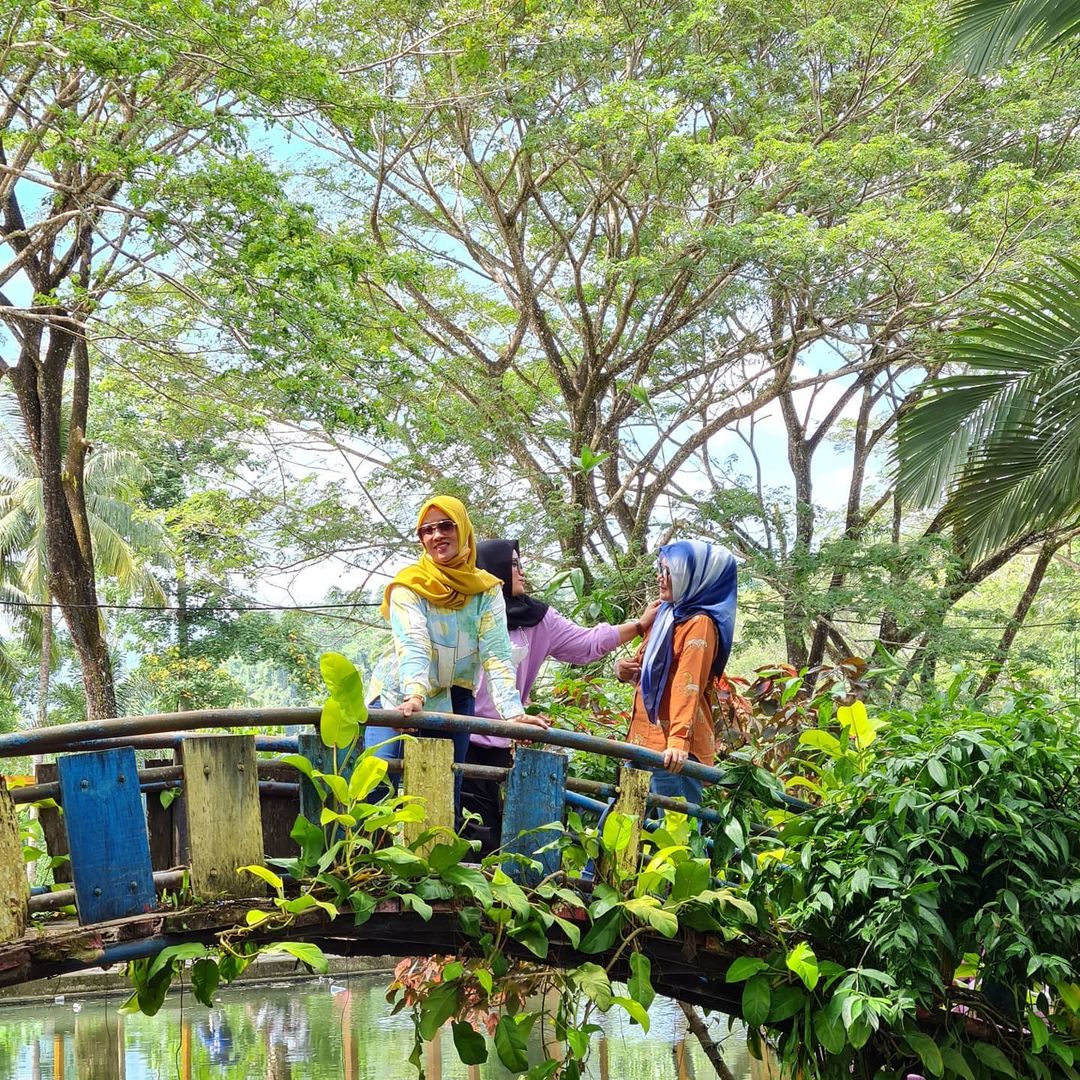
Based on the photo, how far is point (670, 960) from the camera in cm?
361

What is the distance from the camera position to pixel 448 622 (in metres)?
3.65

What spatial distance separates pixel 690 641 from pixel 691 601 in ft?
0.46

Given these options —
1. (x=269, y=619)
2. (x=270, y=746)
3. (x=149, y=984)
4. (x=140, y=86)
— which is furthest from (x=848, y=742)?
(x=269, y=619)

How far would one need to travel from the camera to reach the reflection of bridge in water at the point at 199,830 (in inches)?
110

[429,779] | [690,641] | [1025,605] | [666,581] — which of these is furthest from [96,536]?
[429,779]

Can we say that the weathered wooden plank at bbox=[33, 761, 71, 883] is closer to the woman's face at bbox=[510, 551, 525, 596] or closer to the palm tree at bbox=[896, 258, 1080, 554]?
the woman's face at bbox=[510, 551, 525, 596]

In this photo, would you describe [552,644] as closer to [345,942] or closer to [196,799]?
[345,942]

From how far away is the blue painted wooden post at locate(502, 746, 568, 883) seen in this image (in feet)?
11.0

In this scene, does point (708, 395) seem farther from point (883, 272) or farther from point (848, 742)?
point (848, 742)

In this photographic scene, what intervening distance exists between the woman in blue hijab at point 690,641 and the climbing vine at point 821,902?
1.06 feet

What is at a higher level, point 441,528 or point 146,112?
point 146,112

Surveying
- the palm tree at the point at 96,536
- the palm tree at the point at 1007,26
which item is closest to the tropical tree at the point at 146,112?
the palm tree at the point at 1007,26

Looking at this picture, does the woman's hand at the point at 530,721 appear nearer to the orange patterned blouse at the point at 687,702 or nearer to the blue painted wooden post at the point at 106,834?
the orange patterned blouse at the point at 687,702

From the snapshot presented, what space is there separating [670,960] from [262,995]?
8.94 m
